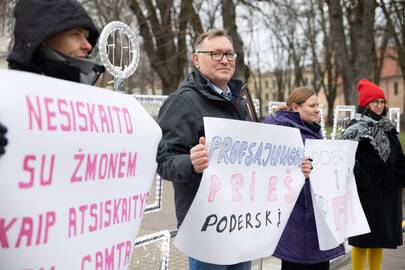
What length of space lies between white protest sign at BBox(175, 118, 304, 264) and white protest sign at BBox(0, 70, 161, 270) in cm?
51

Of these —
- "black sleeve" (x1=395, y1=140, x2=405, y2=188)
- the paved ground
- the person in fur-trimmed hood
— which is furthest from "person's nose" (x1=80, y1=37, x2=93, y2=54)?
"black sleeve" (x1=395, y1=140, x2=405, y2=188)

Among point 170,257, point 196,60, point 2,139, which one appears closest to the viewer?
point 2,139

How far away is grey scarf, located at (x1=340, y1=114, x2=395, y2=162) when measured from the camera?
4.13 m

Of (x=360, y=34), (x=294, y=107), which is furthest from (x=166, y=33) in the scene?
(x=294, y=107)

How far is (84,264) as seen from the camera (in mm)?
1718

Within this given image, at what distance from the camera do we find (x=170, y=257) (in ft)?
17.3

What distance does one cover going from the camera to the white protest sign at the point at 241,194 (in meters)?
2.49

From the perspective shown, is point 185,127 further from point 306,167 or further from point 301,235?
point 301,235

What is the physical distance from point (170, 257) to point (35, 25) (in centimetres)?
394

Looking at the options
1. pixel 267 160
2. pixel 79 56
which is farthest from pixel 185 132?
pixel 79 56

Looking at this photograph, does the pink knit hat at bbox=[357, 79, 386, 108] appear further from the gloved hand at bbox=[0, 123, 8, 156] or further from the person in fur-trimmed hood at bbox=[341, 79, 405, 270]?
the gloved hand at bbox=[0, 123, 8, 156]

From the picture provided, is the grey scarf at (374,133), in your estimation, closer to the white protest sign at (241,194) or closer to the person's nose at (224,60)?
the white protest sign at (241,194)

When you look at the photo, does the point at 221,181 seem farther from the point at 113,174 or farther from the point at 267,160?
the point at 113,174

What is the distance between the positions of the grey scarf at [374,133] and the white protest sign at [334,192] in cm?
25
